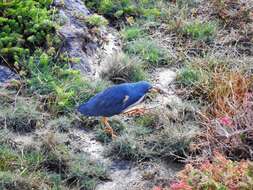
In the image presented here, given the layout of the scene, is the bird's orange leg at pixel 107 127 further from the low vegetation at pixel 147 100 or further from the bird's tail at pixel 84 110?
the bird's tail at pixel 84 110

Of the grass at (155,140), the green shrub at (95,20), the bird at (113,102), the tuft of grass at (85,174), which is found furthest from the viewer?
the green shrub at (95,20)

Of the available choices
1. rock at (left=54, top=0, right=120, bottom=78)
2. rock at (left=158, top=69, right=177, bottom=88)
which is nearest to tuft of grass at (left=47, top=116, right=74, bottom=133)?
rock at (left=54, top=0, right=120, bottom=78)

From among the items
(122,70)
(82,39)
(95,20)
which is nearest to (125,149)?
(122,70)

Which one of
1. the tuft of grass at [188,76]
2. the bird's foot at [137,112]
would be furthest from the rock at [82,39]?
the tuft of grass at [188,76]

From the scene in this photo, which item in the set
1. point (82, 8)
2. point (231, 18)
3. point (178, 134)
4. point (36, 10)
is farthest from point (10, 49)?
point (231, 18)

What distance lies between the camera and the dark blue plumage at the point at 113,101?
5320mm

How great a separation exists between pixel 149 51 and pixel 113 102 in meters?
1.73

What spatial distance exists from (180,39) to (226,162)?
3.40m

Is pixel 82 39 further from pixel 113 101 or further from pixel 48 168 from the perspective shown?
pixel 48 168

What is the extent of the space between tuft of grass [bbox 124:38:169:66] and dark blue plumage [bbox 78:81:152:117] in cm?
143

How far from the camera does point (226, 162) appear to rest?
4199 millimetres

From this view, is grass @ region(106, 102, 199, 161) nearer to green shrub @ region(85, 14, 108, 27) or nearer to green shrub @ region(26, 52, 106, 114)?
green shrub @ region(26, 52, 106, 114)

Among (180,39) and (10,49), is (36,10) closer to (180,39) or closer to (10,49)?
(10,49)

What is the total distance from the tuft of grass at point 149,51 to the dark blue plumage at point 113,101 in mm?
1425
